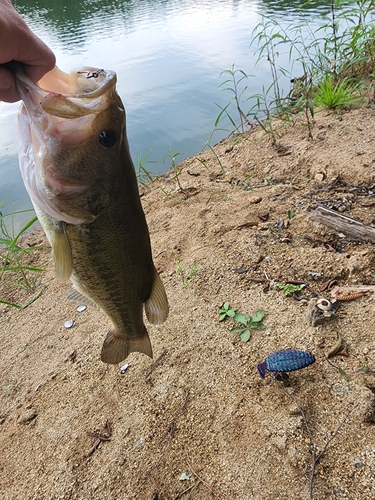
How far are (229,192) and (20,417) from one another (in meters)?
3.10

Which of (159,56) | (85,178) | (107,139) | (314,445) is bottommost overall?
(159,56)

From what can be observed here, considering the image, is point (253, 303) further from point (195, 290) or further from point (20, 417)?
point (20, 417)

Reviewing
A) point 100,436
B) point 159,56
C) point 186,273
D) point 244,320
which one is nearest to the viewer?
point 100,436

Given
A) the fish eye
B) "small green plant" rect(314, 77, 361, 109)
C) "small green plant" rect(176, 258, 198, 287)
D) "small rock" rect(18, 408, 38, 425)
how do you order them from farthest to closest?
1. "small green plant" rect(314, 77, 361, 109)
2. "small green plant" rect(176, 258, 198, 287)
3. "small rock" rect(18, 408, 38, 425)
4. the fish eye

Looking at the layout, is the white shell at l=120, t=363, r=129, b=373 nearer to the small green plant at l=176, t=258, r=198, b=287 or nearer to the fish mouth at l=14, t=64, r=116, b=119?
the small green plant at l=176, t=258, r=198, b=287

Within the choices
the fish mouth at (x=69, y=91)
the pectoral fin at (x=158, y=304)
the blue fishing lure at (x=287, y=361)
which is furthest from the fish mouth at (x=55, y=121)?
the blue fishing lure at (x=287, y=361)

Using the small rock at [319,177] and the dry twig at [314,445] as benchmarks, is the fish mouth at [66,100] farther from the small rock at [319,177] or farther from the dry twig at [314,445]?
the small rock at [319,177]

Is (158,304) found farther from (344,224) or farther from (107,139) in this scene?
(344,224)

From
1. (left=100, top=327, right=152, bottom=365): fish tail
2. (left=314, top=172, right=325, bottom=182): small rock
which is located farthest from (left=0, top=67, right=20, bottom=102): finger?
(left=314, top=172, right=325, bottom=182): small rock

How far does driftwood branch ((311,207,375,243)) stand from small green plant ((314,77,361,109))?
2.71m

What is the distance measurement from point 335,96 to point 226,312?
158 inches

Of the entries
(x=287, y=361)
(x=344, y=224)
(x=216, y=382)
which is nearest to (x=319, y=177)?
(x=344, y=224)

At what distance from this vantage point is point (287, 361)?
2.18 metres

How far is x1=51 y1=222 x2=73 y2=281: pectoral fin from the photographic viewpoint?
5.71 feet
